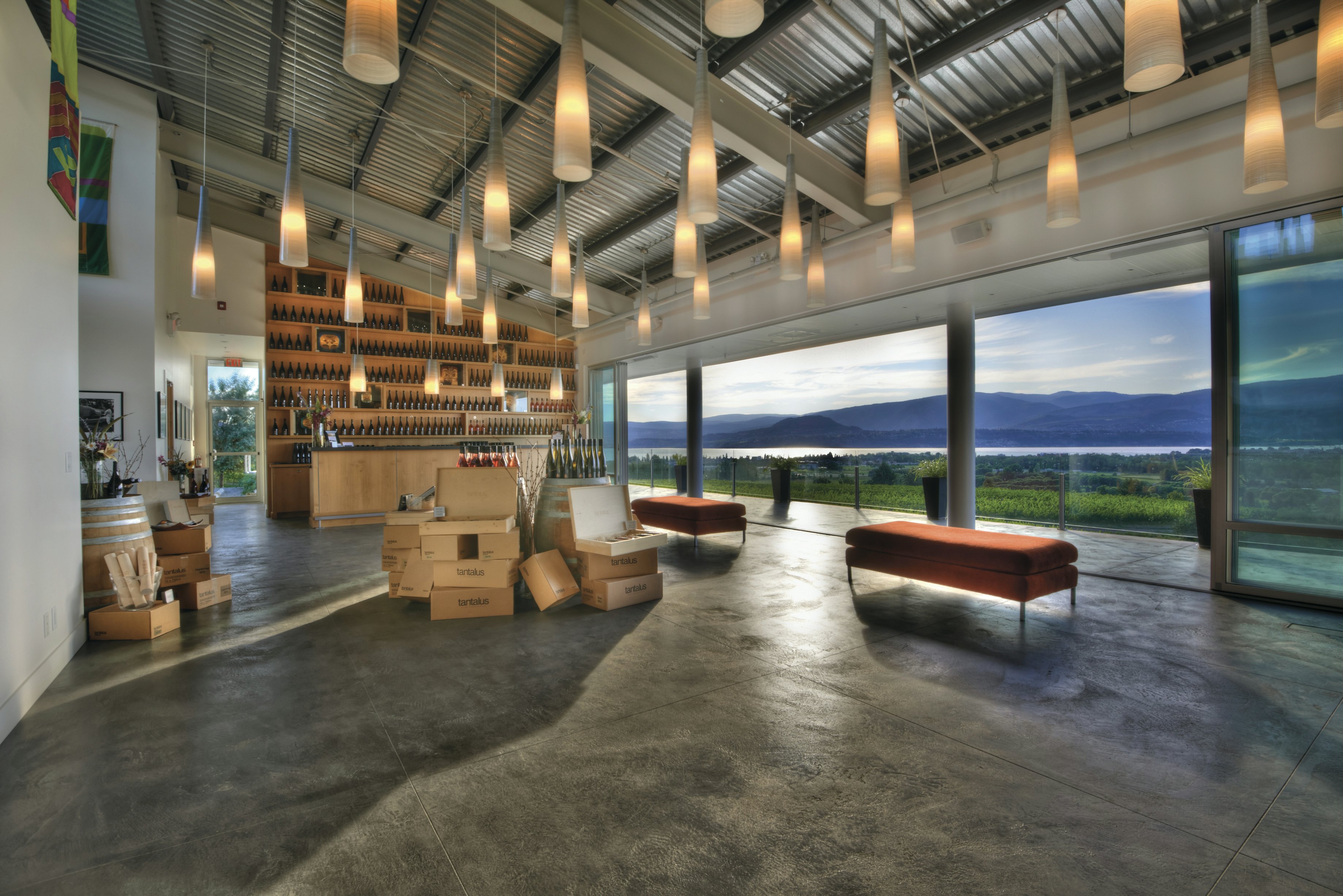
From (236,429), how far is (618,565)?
1316 centimetres

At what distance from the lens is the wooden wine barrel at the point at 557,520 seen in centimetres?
481

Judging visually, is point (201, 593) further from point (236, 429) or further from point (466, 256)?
point (236, 429)

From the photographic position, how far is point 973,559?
409cm

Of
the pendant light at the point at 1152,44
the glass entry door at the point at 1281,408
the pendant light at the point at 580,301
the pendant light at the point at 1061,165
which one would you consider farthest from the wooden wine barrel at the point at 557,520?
the glass entry door at the point at 1281,408

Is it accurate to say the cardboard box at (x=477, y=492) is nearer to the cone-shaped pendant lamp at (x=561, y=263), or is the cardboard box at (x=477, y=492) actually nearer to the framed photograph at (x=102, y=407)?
the cone-shaped pendant lamp at (x=561, y=263)

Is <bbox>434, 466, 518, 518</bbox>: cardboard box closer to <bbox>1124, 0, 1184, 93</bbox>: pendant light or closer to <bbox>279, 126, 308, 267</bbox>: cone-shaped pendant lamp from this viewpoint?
<bbox>279, 126, 308, 267</bbox>: cone-shaped pendant lamp

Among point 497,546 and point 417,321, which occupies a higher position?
point 417,321

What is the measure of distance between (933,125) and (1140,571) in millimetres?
4560

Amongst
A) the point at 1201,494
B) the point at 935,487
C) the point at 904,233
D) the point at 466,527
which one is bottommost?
the point at 935,487

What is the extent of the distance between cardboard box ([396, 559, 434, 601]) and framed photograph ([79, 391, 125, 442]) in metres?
5.34

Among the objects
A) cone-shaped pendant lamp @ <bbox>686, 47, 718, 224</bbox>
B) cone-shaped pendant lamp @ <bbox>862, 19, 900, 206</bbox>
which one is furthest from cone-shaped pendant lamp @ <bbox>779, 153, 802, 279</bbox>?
cone-shaped pendant lamp @ <bbox>862, 19, 900, 206</bbox>

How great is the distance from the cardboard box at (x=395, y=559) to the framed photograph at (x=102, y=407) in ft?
16.2

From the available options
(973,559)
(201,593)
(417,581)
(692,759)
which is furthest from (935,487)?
(201,593)

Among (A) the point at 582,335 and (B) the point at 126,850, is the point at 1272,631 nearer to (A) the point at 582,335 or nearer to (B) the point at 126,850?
(B) the point at 126,850
